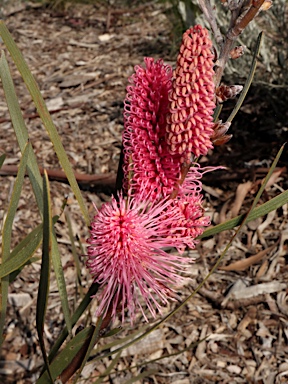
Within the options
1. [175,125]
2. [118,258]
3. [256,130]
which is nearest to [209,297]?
[256,130]

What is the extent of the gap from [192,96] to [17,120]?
10.6 inches

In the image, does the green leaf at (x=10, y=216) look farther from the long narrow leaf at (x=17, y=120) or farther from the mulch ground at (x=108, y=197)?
the mulch ground at (x=108, y=197)

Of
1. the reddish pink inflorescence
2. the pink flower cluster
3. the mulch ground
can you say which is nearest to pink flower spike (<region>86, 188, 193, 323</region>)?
the pink flower cluster

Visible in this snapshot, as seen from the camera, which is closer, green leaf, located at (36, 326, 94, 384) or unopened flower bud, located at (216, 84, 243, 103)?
unopened flower bud, located at (216, 84, 243, 103)

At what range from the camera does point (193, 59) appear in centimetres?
70

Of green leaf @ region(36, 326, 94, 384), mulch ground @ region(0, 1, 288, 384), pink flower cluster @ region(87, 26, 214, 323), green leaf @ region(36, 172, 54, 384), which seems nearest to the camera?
green leaf @ region(36, 172, 54, 384)

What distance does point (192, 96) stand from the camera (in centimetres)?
71

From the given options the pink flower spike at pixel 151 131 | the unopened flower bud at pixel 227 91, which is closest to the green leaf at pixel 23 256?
the pink flower spike at pixel 151 131

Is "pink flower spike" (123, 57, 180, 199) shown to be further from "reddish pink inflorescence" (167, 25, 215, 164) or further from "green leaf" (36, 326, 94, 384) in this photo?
"green leaf" (36, 326, 94, 384)

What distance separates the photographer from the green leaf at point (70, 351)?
0.85 metres

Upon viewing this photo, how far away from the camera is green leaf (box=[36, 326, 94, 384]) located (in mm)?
854

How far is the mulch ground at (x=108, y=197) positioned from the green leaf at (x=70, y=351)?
250 mm

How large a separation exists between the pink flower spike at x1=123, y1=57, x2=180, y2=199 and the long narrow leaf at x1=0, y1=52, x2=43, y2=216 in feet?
0.42

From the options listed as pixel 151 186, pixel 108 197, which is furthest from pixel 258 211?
pixel 108 197
